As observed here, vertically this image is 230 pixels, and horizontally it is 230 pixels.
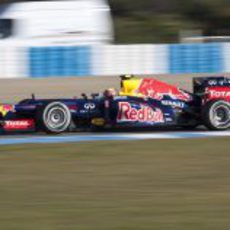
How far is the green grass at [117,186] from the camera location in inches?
231

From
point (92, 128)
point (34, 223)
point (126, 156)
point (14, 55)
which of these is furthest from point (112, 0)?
point (34, 223)

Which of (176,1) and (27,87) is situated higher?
(176,1)

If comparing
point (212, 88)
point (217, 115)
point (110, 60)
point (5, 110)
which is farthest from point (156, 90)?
point (110, 60)

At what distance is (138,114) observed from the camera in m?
11.2

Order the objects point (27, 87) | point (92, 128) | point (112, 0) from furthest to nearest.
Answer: point (112, 0) → point (27, 87) → point (92, 128)

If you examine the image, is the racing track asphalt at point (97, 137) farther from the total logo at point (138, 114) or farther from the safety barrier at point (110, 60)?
the safety barrier at point (110, 60)

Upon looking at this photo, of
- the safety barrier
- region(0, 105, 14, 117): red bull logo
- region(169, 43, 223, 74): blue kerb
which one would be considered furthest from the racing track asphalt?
region(169, 43, 223, 74): blue kerb

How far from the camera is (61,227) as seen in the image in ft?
18.5

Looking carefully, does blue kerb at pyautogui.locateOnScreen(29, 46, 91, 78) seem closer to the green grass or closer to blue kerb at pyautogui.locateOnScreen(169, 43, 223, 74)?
blue kerb at pyautogui.locateOnScreen(169, 43, 223, 74)

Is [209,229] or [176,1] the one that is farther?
[176,1]

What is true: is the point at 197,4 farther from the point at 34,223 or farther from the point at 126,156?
the point at 34,223

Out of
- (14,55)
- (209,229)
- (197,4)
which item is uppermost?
(197,4)

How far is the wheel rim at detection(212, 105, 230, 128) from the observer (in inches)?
450

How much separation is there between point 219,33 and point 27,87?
20222 millimetres
